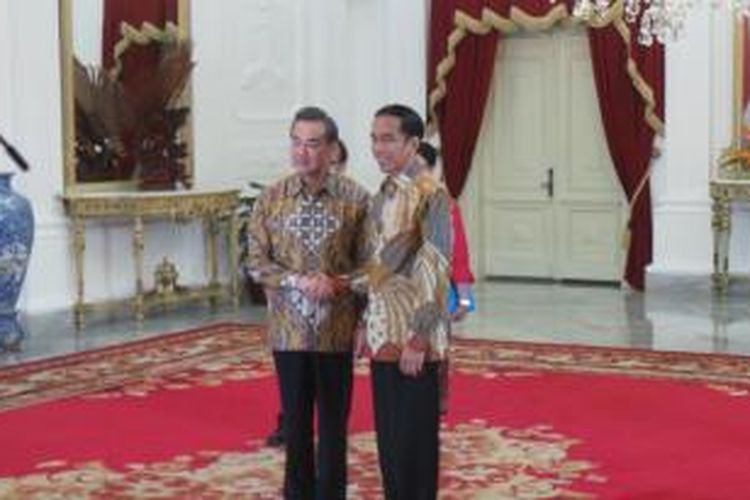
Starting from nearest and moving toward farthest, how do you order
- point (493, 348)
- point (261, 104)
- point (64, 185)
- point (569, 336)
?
point (493, 348) < point (569, 336) < point (64, 185) < point (261, 104)

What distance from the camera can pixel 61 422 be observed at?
659 cm

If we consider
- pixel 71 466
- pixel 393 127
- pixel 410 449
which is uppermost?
pixel 393 127

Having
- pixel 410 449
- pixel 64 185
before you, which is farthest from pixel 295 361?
pixel 64 185

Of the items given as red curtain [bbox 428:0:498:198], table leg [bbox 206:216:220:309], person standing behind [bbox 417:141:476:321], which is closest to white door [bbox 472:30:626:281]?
red curtain [bbox 428:0:498:198]

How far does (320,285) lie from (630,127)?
8.40 m

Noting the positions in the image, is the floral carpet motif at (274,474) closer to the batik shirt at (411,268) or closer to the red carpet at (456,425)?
the red carpet at (456,425)

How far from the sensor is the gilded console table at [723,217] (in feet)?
36.1

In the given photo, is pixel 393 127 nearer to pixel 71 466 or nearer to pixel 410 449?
pixel 410 449

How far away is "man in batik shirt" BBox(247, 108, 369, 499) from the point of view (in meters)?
4.37

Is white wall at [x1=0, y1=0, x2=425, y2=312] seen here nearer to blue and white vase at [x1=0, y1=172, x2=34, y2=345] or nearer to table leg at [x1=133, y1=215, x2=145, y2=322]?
table leg at [x1=133, y1=215, x2=145, y2=322]

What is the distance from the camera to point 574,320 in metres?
10.2

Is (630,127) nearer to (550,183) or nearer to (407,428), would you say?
(550,183)

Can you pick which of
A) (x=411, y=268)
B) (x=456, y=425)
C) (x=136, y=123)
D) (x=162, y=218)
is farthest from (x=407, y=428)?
(x=162, y=218)

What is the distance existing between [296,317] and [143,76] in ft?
22.3
